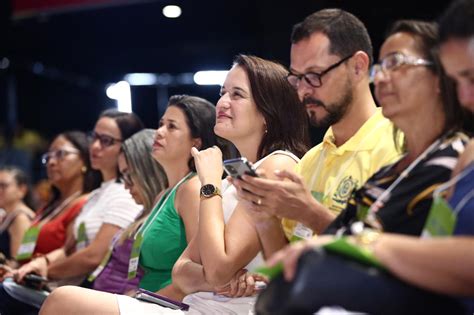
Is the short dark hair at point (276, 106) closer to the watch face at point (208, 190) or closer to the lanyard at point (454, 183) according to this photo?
the watch face at point (208, 190)

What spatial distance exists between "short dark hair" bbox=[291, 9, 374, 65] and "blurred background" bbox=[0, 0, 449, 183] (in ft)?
10.9

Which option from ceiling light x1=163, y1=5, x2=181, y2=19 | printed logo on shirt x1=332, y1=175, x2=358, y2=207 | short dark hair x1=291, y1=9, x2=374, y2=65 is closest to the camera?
printed logo on shirt x1=332, y1=175, x2=358, y2=207

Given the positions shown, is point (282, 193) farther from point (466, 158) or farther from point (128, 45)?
point (128, 45)

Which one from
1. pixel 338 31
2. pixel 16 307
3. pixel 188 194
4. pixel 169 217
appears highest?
pixel 338 31

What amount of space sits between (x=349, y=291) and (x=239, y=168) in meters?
0.67

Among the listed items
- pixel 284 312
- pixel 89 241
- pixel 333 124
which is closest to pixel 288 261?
pixel 284 312

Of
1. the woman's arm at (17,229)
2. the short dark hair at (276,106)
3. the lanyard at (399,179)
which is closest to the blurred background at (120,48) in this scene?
the woman's arm at (17,229)

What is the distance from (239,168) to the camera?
2172 mm

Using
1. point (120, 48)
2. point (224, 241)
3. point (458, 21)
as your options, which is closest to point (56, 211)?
point (224, 241)

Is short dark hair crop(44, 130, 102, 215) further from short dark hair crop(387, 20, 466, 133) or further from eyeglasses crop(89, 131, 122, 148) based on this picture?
short dark hair crop(387, 20, 466, 133)

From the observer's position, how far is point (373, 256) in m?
1.61

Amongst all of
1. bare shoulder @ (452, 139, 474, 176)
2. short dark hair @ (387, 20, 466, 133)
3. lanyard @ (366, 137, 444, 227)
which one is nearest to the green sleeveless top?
lanyard @ (366, 137, 444, 227)

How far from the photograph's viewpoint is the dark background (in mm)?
6113

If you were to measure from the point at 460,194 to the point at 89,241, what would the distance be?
305 cm
